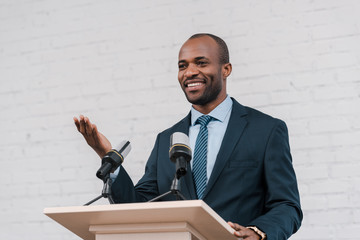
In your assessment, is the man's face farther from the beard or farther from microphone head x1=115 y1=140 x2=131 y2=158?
microphone head x1=115 y1=140 x2=131 y2=158

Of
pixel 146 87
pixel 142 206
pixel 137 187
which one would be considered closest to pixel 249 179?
pixel 137 187

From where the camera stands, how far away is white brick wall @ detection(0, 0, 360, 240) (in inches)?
104

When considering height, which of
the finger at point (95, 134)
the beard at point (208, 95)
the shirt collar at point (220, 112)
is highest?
the beard at point (208, 95)

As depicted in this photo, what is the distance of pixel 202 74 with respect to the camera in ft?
6.75

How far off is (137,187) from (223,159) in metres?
0.37

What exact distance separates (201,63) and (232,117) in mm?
244

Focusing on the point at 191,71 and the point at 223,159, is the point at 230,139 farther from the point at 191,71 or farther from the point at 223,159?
the point at 191,71

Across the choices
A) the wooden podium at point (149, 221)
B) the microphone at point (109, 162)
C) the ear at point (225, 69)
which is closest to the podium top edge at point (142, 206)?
the wooden podium at point (149, 221)

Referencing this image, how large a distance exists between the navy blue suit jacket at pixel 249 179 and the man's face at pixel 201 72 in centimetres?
15

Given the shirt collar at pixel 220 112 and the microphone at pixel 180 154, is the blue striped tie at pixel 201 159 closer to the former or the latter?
the shirt collar at pixel 220 112

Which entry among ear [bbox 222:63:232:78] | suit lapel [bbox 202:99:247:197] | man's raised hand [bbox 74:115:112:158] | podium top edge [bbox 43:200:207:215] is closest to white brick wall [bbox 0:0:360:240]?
ear [bbox 222:63:232:78]

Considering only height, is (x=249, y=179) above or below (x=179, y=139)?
below

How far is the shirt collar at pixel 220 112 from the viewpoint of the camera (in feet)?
6.78

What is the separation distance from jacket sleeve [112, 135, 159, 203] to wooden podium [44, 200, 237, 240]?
24 centimetres
